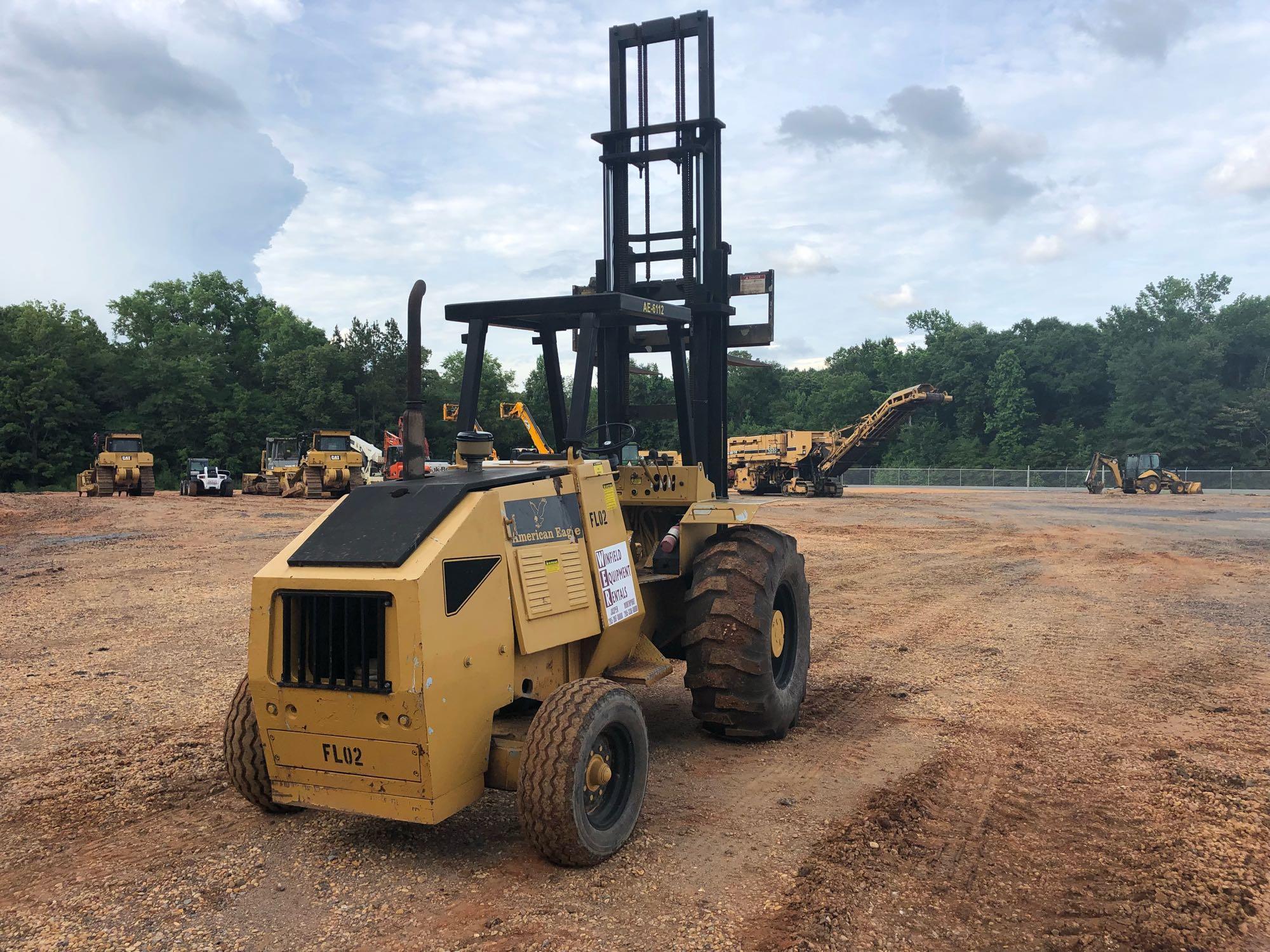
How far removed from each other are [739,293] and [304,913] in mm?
5181

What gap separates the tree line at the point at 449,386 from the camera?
178 feet

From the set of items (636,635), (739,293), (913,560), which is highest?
(739,293)

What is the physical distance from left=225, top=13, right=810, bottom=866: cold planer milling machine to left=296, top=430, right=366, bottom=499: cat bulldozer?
3346cm

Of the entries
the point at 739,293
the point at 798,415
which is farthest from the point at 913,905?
the point at 798,415

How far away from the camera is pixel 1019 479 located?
56906 mm

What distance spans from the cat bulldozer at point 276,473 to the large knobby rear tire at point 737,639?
36.6 meters

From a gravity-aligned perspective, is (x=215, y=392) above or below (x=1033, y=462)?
above

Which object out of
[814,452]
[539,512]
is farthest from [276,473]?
[539,512]

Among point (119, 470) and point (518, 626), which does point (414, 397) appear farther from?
point (119, 470)

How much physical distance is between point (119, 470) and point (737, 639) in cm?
3736

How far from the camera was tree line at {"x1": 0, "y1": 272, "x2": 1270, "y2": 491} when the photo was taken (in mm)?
54406

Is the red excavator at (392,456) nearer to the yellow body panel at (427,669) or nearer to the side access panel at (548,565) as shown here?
the side access panel at (548,565)

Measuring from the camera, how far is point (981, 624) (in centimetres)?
1113

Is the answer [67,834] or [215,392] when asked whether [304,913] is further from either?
[215,392]
